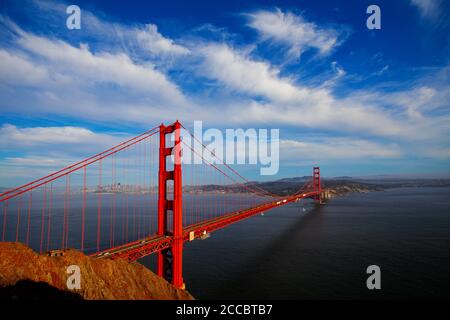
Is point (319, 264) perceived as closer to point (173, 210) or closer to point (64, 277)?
point (173, 210)

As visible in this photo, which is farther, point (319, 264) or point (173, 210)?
point (319, 264)

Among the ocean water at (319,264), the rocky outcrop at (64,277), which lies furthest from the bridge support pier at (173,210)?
the rocky outcrop at (64,277)

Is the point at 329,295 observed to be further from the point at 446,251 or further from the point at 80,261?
the point at 446,251

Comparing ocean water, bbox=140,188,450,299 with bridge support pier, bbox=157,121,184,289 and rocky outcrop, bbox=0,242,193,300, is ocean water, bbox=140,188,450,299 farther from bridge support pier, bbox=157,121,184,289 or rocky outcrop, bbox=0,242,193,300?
rocky outcrop, bbox=0,242,193,300

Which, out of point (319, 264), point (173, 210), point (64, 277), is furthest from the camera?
point (319, 264)

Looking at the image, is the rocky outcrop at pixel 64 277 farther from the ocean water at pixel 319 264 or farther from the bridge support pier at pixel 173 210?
the ocean water at pixel 319 264

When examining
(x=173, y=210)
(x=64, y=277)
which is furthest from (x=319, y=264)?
(x=64, y=277)
